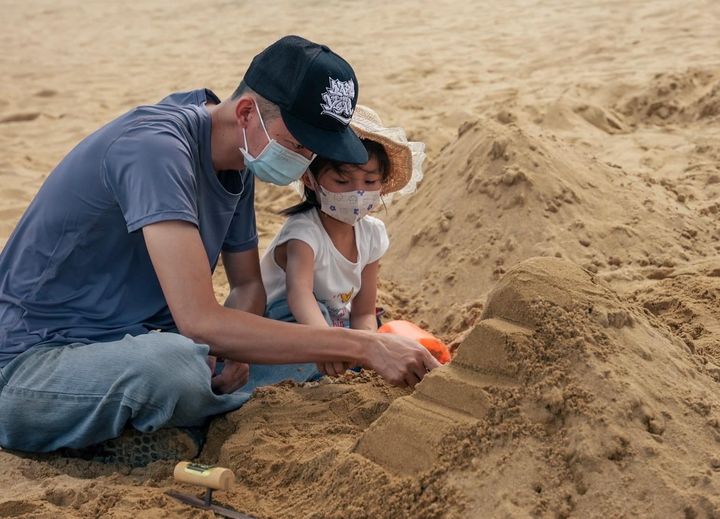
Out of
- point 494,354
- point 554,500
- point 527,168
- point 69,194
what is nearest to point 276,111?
point 69,194

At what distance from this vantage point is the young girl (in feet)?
9.72

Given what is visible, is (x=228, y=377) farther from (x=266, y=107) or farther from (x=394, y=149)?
(x=394, y=149)

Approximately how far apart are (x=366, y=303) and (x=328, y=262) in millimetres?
292

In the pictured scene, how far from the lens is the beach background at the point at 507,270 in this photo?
2.01 metres

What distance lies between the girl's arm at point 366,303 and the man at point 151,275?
804 millimetres

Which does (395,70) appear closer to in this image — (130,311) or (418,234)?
(418,234)

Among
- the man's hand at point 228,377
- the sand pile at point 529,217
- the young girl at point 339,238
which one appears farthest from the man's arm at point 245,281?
the sand pile at point 529,217

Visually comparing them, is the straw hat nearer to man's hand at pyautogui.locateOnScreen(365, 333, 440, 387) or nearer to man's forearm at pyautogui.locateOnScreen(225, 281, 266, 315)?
man's forearm at pyautogui.locateOnScreen(225, 281, 266, 315)

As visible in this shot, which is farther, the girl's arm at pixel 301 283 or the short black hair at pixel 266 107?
the girl's arm at pixel 301 283

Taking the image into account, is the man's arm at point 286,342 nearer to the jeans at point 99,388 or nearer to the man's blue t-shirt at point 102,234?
the jeans at point 99,388

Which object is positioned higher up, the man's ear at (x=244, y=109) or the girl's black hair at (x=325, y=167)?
the man's ear at (x=244, y=109)

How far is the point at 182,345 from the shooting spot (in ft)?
7.75

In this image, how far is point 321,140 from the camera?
2.45m

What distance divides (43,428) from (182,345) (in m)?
0.44
